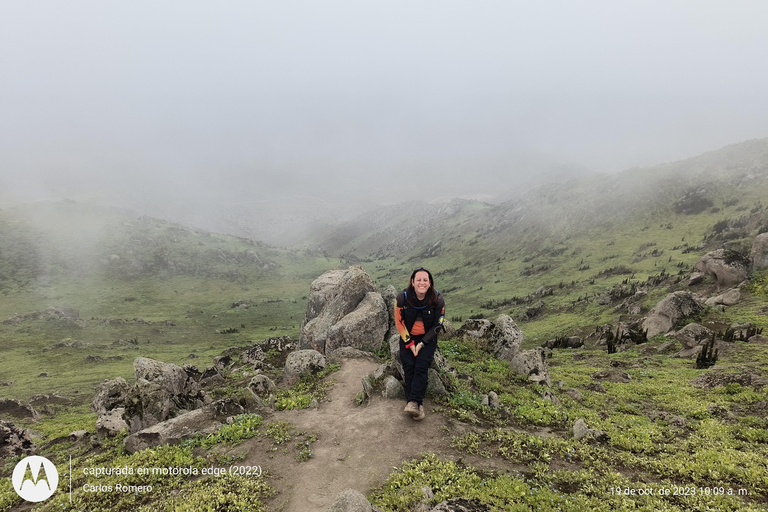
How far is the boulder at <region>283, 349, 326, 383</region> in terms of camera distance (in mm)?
18922

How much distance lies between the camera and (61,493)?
9.54 m

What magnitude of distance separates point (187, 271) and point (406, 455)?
129 metres

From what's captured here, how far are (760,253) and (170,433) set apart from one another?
183 feet

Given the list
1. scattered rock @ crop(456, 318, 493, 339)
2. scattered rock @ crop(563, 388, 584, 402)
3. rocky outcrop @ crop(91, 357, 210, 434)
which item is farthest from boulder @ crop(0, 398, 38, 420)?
scattered rock @ crop(563, 388, 584, 402)

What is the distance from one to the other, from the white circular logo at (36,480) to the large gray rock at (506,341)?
21.2m

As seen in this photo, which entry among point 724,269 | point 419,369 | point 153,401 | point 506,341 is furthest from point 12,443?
point 724,269

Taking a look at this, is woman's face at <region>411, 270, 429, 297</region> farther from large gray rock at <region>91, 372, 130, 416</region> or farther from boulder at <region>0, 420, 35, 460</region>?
boulder at <region>0, 420, 35, 460</region>

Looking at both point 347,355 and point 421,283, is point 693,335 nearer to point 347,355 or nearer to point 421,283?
point 347,355

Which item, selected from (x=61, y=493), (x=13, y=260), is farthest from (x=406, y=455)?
(x=13, y=260)

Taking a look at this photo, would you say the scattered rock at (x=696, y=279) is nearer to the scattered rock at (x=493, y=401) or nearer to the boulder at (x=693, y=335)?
the boulder at (x=693, y=335)

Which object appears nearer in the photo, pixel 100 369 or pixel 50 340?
pixel 100 369

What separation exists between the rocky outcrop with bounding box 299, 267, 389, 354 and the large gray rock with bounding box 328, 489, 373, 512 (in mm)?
16785

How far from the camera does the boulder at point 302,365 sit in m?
18.9

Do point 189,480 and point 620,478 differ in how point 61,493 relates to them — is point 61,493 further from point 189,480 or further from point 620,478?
point 620,478
